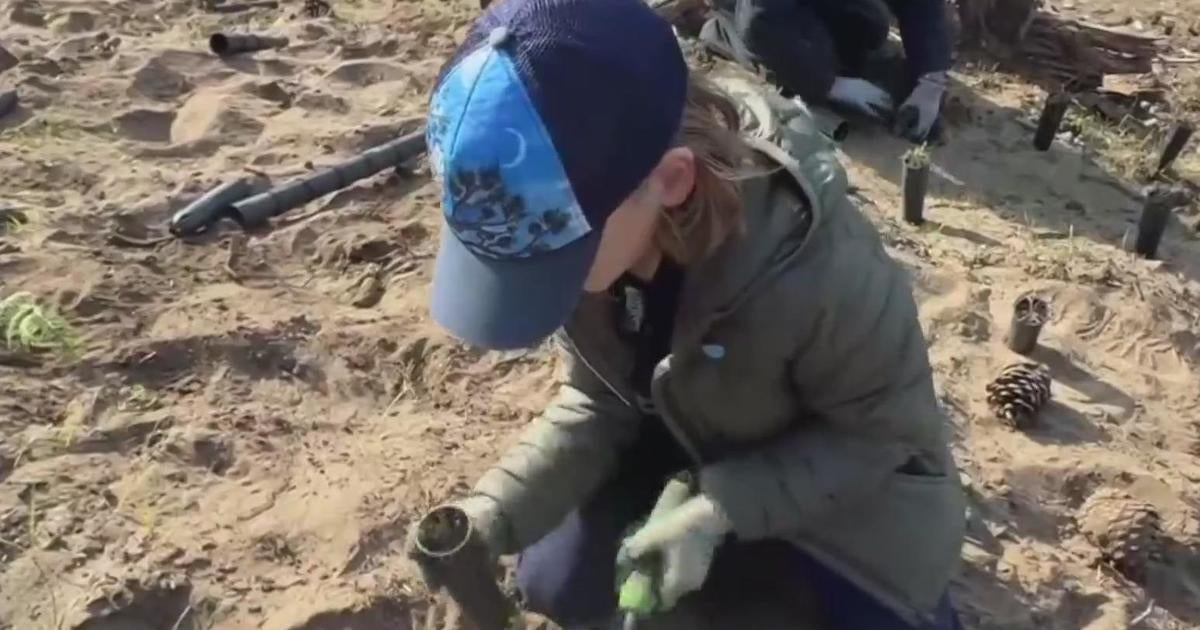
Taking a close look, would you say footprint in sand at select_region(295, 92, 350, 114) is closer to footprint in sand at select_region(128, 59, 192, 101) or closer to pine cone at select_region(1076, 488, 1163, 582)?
footprint in sand at select_region(128, 59, 192, 101)

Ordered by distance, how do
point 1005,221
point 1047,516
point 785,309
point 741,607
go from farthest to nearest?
point 1005,221 → point 1047,516 → point 741,607 → point 785,309

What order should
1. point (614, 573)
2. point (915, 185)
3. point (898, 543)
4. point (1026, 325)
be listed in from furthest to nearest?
1. point (915, 185)
2. point (1026, 325)
3. point (614, 573)
4. point (898, 543)

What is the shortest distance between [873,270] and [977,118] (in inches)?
123

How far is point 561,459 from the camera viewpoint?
2.38 m

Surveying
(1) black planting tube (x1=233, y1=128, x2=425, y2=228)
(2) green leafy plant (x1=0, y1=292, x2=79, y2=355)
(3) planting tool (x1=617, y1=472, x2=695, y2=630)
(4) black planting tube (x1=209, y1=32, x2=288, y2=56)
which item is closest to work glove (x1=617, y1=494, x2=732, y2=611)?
(3) planting tool (x1=617, y1=472, x2=695, y2=630)

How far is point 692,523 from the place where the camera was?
81.7 inches

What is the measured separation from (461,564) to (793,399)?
1.79 feet

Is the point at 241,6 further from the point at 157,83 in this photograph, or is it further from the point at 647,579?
the point at 647,579

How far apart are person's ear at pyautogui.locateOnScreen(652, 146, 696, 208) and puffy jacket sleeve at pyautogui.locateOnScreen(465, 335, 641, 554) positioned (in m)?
0.59

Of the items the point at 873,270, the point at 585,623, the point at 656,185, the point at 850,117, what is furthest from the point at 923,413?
the point at 850,117

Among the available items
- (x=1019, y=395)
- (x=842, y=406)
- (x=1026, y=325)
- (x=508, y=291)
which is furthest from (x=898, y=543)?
(x=1026, y=325)

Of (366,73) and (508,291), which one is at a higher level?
(508,291)

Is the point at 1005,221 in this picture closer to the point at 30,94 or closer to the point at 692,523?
the point at 692,523

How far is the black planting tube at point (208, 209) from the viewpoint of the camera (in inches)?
144
